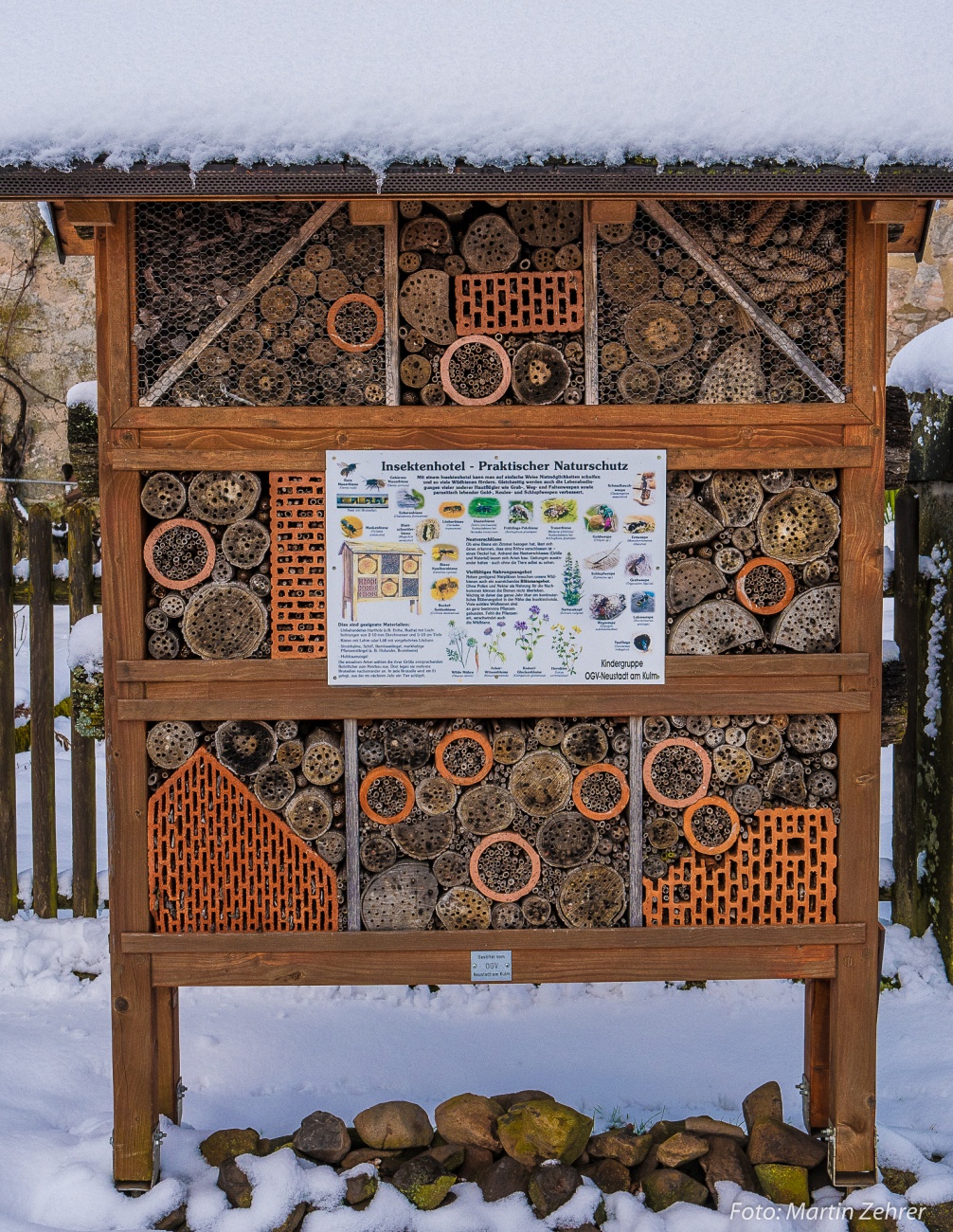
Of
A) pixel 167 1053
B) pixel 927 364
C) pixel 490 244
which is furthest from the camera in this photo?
pixel 927 364

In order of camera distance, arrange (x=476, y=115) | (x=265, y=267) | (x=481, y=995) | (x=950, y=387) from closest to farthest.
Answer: (x=476, y=115) < (x=265, y=267) < (x=950, y=387) < (x=481, y=995)

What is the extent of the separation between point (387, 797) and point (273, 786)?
416 mm

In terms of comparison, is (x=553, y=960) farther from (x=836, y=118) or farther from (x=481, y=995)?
(x=836, y=118)

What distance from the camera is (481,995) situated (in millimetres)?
5098

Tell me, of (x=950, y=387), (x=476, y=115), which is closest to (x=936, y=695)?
(x=950, y=387)

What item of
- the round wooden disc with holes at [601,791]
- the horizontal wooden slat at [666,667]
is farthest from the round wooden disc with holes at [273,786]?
the round wooden disc with holes at [601,791]

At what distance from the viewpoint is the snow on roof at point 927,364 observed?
477 cm

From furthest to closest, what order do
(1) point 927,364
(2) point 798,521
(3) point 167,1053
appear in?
(1) point 927,364
(3) point 167,1053
(2) point 798,521

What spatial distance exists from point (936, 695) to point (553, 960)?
97.1 inches

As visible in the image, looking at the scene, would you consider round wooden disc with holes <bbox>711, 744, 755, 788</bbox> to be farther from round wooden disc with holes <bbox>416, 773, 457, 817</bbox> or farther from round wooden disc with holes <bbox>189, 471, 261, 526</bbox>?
round wooden disc with holes <bbox>189, 471, 261, 526</bbox>

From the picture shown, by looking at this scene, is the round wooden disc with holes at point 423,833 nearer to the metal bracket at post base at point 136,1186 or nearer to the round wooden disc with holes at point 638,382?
the metal bracket at post base at point 136,1186

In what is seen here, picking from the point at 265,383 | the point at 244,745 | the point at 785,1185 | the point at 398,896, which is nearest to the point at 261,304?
the point at 265,383

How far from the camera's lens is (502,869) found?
360cm

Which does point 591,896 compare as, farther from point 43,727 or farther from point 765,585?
point 43,727
